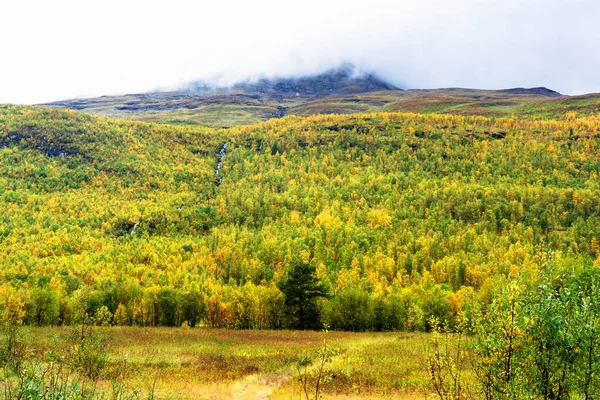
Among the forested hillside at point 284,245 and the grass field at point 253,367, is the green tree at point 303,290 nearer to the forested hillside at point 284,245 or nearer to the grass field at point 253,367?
the forested hillside at point 284,245

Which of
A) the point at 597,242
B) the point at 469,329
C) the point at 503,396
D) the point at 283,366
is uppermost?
the point at 469,329

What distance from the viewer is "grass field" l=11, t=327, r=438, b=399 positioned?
26.0 m

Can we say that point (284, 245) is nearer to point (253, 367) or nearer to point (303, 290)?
point (303, 290)

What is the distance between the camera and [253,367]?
3334 centimetres

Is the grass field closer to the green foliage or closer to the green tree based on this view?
the green foliage

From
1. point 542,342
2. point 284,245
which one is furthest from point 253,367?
point 284,245

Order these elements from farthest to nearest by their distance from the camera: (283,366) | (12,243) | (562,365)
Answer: (12,243), (283,366), (562,365)

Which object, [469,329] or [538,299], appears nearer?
[538,299]

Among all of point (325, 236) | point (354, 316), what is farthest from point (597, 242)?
point (354, 316)

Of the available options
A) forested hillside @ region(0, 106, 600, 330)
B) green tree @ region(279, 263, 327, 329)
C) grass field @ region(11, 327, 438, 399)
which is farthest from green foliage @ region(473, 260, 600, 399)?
green tree @ region(279, 263, 327, 329)

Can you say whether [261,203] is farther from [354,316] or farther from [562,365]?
[562,365]

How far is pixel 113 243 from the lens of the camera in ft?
444

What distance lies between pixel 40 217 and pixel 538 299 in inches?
6681

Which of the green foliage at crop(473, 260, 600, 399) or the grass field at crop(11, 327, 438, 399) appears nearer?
the green foliage at crop(473, 260, 600, 399)
